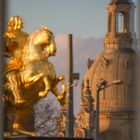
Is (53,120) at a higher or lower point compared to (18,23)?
lower

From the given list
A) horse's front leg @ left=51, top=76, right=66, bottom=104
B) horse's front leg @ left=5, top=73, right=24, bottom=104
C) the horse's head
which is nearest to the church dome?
horse's front leg @ left=51, top=76, right=66, bottom=104

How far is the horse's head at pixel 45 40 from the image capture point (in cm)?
1092

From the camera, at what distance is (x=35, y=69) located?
1098 cm

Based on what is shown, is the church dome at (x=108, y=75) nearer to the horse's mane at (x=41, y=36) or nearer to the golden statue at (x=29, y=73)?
the golden statue at (x=29, y=73)

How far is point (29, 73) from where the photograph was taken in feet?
36.3

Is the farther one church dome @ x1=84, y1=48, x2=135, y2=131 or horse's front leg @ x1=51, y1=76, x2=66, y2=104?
church dome @ x1=84, y1=48, x2=135, y2=131

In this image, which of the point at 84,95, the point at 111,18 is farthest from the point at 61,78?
the point at 111,18

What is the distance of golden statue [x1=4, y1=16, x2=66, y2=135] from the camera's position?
10711mm

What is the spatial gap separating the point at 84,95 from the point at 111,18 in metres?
15.3

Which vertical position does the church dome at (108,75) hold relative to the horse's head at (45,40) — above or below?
above

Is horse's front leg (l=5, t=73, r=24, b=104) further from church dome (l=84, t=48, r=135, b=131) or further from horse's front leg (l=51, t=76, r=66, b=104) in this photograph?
church dome (l=84, t=48, r=135, b=131)

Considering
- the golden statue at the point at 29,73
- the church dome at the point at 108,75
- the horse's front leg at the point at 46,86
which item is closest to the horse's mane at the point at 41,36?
the golden statue at the point at 29,73

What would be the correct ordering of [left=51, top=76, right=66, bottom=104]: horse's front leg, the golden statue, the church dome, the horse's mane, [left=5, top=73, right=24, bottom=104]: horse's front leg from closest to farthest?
[left=5, top=73, right=24, bottom=104]: horse's front leg → the golden statue → the horse's mane → [left=51, top=76, right=66, bottom=104]: horse's front leg → the church dome

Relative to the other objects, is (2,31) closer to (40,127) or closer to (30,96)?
(30,96)
